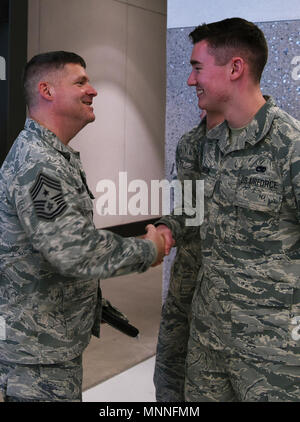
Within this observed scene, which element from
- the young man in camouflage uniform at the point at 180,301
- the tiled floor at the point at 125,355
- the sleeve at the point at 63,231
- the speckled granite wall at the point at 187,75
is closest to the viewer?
the sleeve at the point at 63,231

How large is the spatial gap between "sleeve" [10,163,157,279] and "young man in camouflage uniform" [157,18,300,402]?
1.12 ft

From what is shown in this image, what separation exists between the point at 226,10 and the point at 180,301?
1.44 metres

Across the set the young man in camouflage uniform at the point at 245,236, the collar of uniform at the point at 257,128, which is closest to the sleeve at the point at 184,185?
the young man in camouflage uniform at the point at 245,236

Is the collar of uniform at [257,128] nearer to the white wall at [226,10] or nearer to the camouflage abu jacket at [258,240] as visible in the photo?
the camouflage abu jacket at [258,240]

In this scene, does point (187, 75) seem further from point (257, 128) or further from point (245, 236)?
point (245, 236)

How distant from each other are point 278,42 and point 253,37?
912 mm

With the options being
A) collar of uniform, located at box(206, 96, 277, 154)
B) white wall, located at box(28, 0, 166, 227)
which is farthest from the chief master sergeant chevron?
white wall, located at box(28, 0, 166, 227)

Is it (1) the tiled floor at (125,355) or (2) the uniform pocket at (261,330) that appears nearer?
(2) the uniform pocket at (261,330)

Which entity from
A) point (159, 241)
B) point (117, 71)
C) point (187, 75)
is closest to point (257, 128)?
point (159, 241)

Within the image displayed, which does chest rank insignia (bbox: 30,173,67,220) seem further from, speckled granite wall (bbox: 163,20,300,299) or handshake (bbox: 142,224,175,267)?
speckled granite wall (bbox: 163,20,300,299)

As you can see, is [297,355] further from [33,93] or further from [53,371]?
[33,93]

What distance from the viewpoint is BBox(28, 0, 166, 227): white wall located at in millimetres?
5805

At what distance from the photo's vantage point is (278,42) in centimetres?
271

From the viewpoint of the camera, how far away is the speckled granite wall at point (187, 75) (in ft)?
8.81
